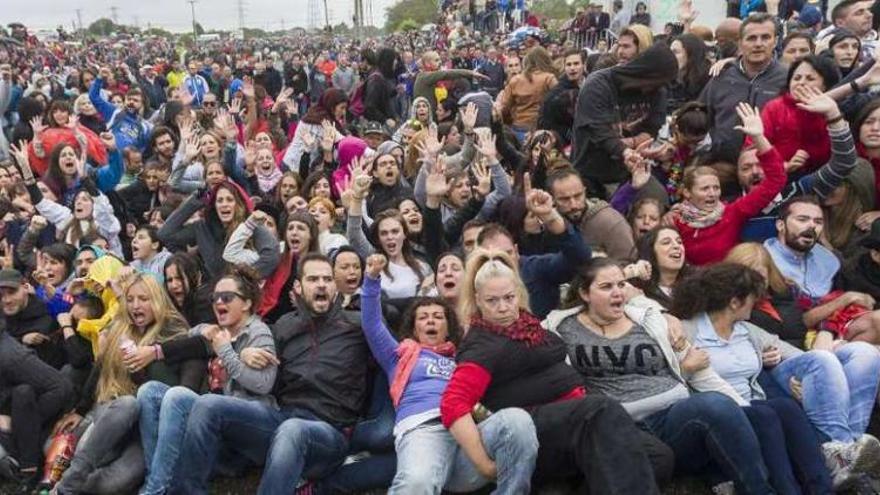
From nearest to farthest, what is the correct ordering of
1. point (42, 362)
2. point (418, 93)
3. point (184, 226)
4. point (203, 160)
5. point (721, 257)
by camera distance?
point (42, 362) → point (721, 257) → point (184, 226) → point (203, 160) → point (418, 93)

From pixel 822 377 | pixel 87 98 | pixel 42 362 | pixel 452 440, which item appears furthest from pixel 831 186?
pixel 87 98

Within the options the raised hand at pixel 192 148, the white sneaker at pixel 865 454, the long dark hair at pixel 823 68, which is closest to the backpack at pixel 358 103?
the raised hand at pixel 192 148

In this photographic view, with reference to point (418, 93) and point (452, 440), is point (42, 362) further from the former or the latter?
point (418, 93)

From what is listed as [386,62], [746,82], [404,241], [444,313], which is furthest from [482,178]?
[386,62]

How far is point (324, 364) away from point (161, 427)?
97 centimetres

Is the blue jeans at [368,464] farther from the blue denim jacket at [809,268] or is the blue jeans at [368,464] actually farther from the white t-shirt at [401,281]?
the blue denim jacket at [809,268]

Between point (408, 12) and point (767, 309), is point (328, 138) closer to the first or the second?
point (767, 309)

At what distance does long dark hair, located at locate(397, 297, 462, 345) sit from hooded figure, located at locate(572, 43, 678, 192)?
2.06 metres

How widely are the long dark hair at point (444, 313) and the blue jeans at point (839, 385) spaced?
1.93 meters

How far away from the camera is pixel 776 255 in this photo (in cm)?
525

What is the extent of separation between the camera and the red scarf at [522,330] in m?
4.16

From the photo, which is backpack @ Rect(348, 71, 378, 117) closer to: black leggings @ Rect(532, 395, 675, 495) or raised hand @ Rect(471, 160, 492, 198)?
raised hand @ Rect(471, 160, 492, 198)

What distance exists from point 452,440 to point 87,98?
8.47 metres

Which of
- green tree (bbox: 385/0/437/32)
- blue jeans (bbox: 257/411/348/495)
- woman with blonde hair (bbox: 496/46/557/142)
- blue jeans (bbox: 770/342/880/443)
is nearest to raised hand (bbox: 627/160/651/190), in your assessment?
blue jeans (bbox: 770/342/880/443)
